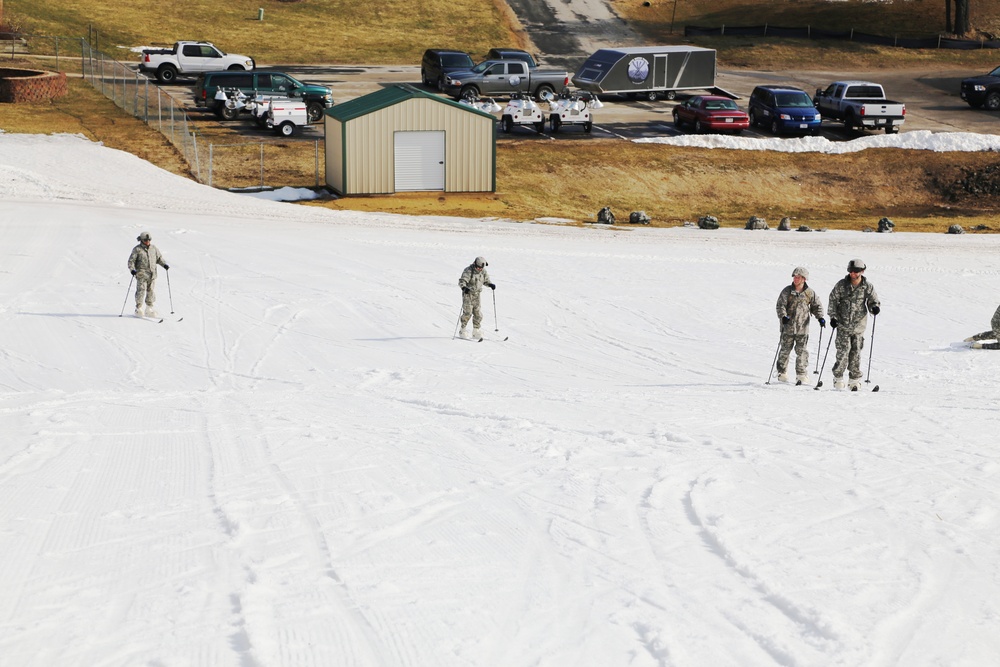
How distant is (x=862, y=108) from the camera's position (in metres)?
40.0

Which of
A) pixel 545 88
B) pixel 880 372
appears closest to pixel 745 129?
pixel 545 88

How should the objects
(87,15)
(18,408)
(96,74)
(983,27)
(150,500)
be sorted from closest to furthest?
(150,500) < (18,408) < (96,74) < (87,15) < (983,27)

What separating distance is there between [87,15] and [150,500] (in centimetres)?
5220

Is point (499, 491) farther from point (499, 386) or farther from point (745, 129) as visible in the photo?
point (745, 129)


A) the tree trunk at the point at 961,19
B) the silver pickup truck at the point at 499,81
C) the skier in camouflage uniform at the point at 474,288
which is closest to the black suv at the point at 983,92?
the tree trunk at the point at 961,19

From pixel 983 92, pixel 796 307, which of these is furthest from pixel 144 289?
pixel 983 92

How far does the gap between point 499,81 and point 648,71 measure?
5.97 m

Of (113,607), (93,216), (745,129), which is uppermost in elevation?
(745,129)

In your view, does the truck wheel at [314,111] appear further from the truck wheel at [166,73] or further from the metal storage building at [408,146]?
the truck wheel at [166,73]

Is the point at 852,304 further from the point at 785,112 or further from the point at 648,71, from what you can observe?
the point at 648,71

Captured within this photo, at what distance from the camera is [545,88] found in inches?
1783

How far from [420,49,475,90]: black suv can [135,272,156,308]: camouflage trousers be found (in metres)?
30.6

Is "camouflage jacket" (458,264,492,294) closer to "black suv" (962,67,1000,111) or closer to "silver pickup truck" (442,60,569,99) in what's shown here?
"silver pickup truck" (442,60,569,99)

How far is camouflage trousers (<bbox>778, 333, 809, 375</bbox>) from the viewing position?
551 inches
